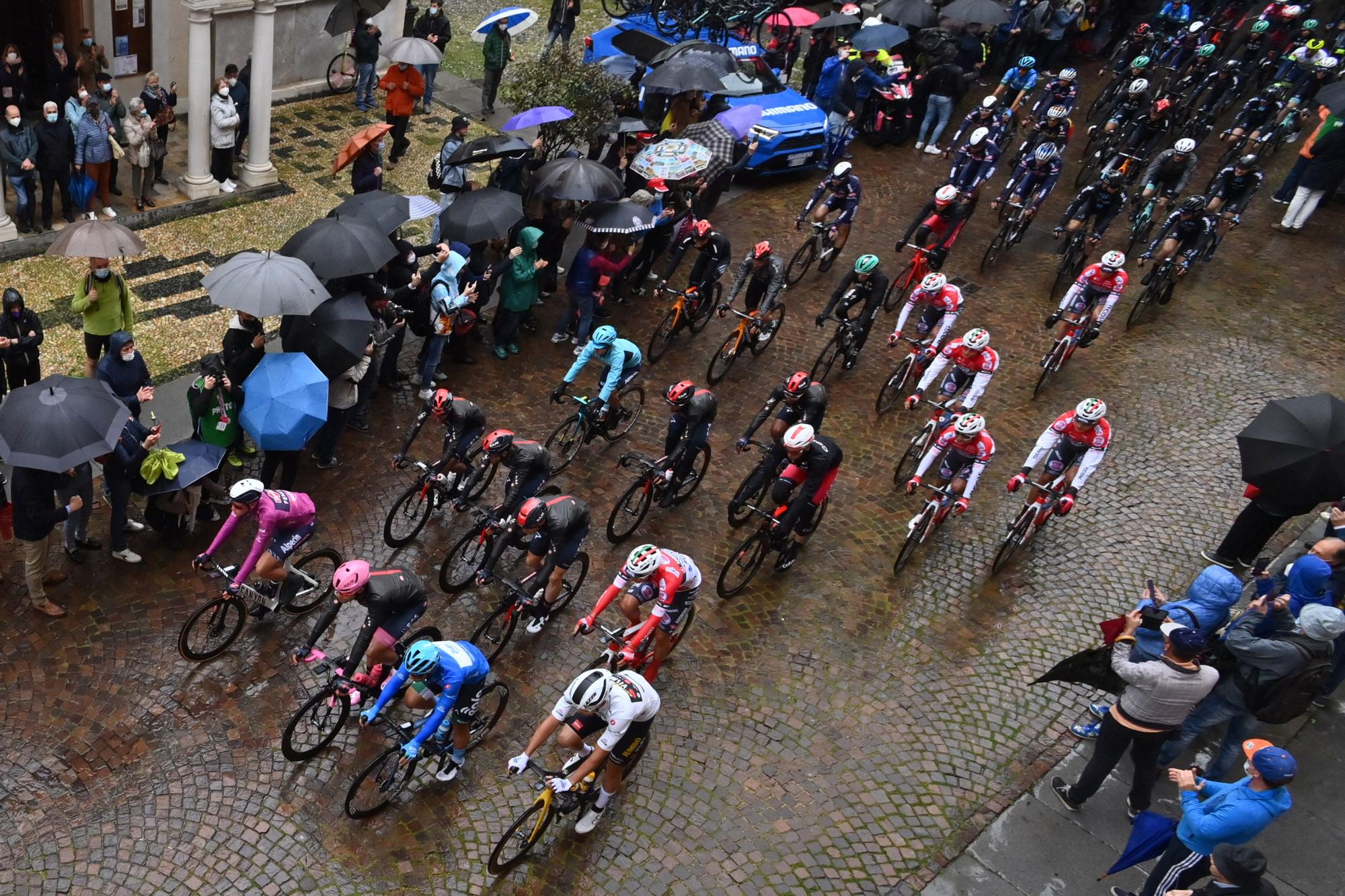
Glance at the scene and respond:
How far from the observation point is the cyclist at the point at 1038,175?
1747cm

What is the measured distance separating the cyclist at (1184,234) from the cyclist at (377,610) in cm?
1229

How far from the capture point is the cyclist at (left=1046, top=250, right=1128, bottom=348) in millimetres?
14312

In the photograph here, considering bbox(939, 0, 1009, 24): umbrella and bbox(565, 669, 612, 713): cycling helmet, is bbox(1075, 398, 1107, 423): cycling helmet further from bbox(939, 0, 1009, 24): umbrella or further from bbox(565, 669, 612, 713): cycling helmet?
bbox(939, 0, 1009, 24): umbrella

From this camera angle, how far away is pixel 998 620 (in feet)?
37.0

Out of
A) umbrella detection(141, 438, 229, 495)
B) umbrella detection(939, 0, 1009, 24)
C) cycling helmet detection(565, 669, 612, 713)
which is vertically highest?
umbrella detection(939, 0, 1009, 24)

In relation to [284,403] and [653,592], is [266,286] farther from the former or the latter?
[653,592]

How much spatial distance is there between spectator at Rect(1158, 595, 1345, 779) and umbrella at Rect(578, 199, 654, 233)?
7.73 meters

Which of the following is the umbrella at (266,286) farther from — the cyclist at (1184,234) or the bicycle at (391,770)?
the cyclist at (1184,234)

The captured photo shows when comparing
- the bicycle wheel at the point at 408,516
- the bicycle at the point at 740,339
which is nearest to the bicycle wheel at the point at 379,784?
the bicycle wheel at the point at 408,516

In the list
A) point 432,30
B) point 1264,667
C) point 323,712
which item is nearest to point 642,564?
point 323,712

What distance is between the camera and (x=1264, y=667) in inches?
351

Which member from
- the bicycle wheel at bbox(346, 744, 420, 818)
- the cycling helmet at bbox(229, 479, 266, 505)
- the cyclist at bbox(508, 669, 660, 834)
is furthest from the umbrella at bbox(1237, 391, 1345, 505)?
the cycling helmet at bbox(229, 479, 266, 505)

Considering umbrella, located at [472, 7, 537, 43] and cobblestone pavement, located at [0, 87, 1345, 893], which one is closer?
cobblestone pavement, located at [0, 87, 1345, 893]

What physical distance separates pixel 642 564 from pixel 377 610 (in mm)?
2010
